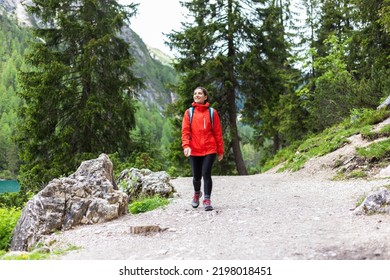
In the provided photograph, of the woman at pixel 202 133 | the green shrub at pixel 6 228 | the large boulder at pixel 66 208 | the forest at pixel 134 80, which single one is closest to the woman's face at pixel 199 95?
the woman at pixel 202 133

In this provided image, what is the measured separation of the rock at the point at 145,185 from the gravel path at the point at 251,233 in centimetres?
92

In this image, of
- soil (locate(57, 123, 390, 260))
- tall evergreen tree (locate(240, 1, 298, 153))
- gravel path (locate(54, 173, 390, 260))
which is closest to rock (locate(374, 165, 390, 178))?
soil (locate(57, 123, 390, 260))

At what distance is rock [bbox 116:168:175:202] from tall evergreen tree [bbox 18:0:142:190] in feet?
24.2

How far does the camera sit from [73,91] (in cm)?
1734

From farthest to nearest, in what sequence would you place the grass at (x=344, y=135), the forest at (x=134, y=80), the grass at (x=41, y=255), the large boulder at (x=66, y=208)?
the forest at (x=134, y=80) → the grass at (x=344, y=135) → the large boulder at (x=66, y=208) → the grass at (x=41, y=255)

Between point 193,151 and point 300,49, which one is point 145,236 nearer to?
point 193,151

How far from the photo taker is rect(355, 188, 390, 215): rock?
5.39 meters

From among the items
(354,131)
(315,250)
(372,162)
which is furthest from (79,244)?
(354,131)

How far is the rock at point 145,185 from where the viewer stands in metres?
8.92

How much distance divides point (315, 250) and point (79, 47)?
1650cm

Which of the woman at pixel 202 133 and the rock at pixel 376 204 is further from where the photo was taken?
the woman at pixel 202 133

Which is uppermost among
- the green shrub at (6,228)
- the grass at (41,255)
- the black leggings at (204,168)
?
the black leggings at (204,168)

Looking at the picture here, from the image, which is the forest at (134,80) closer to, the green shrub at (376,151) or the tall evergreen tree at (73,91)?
the tall evergreen tree at (73,91)

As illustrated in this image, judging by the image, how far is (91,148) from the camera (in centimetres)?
1738
